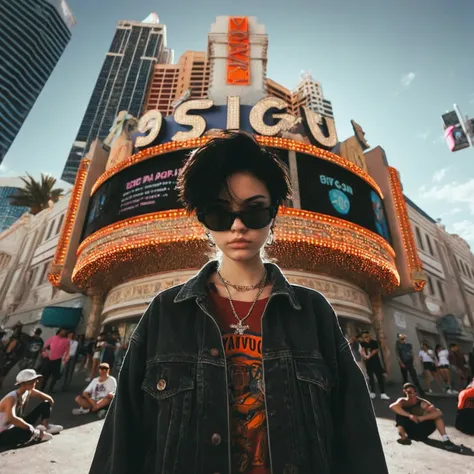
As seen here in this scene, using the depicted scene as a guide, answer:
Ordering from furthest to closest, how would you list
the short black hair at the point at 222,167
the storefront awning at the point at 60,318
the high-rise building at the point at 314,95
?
the high-rise building at the point at 314,95
the storefront awning at the point at 60,318
the short black hair at the point at 222,167

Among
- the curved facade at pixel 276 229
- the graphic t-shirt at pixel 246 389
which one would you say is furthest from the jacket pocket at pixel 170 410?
the curved facade at pixel 276 229

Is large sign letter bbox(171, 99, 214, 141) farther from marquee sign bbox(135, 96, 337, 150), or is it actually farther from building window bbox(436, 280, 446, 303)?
building window bbox(436, 280, 446, 303)

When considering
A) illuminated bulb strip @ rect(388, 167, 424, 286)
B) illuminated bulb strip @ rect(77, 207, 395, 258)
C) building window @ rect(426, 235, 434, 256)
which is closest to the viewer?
illuminated bulb strip @ rect(77, 207, 395, 258)

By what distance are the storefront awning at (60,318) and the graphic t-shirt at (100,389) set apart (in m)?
11.9

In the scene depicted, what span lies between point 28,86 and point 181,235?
289ft

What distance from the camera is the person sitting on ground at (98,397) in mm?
5730

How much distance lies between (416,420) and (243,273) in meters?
5.02

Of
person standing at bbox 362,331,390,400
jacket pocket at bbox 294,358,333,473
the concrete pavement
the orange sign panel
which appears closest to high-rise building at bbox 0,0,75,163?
the orange sign panel

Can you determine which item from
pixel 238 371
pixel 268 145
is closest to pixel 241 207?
pixel 238 371

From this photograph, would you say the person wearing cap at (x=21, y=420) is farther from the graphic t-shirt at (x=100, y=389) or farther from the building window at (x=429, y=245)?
the building window at (x=429, y=245)

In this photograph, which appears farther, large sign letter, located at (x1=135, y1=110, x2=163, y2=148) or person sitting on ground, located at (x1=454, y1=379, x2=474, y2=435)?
large sign letter, located at (x1=135, y1=110, x2=163, y2=148)

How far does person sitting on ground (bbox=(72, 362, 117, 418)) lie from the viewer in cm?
573

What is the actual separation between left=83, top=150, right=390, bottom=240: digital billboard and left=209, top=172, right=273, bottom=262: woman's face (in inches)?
407

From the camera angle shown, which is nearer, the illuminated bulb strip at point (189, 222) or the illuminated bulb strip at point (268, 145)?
the illuminated bulb strip at point (189, 222)
